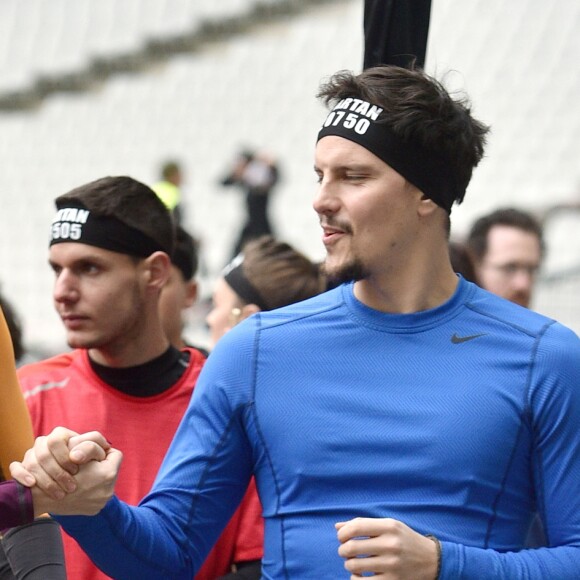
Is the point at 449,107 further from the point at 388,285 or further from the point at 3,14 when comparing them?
the point at 3,14

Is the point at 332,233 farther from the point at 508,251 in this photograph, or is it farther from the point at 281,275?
the point at 508,251

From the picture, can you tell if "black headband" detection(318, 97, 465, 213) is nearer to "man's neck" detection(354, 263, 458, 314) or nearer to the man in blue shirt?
the man in blue shirt

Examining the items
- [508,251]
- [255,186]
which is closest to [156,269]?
[508,251]

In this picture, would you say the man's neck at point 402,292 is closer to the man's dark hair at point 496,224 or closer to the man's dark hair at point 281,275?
the man's dark hair at point 281,275

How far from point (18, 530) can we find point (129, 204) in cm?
124

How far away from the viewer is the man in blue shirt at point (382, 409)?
2203mm

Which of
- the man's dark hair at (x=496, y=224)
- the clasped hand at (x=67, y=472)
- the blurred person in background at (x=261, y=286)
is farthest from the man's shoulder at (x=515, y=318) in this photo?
the man's dark hair at (x=496, y=224)

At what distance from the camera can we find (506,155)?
14.1 meters

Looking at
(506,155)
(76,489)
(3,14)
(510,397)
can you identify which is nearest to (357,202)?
(510,397)

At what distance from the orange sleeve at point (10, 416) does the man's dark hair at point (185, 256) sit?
1.72 meters

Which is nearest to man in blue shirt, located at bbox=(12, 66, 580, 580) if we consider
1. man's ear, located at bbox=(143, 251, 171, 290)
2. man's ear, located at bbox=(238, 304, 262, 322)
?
man's ear, located at bbox=(143, 251, 171, 290)

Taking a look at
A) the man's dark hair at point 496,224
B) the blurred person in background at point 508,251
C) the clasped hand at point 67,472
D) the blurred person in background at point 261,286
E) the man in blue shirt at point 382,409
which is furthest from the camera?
the man's dark hair at point 496,224

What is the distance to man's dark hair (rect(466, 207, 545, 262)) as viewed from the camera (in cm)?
514

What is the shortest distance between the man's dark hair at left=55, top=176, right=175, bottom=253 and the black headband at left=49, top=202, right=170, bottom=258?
14mm
